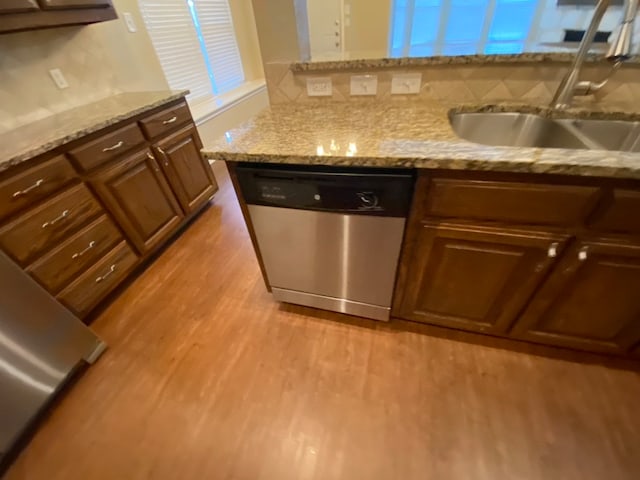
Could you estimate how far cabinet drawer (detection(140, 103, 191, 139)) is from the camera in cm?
169

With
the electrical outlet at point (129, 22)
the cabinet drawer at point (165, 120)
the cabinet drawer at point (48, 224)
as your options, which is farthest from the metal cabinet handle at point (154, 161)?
the electrical outlet at point (129, 22)

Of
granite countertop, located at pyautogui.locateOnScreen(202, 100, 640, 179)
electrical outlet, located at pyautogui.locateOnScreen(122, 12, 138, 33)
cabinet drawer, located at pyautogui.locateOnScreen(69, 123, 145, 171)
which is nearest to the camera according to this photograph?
granite countertop, located at pyautogui.locateOnScreen(202, 100, 640, 179)

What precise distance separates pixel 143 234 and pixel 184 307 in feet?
1.89

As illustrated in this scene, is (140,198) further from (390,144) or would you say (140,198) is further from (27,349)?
(390,144)

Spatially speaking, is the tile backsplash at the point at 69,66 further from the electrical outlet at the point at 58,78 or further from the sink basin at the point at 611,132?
the sink basin at the point at 611,132

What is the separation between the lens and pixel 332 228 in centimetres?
106

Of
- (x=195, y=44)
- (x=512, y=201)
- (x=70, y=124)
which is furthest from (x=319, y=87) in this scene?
(x=195, y=44)

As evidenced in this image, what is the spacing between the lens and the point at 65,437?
1140mm

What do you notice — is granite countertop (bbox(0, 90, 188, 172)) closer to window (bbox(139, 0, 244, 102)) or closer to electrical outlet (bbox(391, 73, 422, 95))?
window (bbox(139, 0, 244, 102))

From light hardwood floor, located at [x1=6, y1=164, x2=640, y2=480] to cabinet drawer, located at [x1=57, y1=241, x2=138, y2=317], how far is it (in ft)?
0.54

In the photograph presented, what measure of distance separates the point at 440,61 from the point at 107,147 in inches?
66.5

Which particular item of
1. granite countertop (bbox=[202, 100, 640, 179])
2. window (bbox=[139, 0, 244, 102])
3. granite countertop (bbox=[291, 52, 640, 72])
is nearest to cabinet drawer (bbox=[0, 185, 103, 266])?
granite countertop (bbox=[202, 100, 640, 179])

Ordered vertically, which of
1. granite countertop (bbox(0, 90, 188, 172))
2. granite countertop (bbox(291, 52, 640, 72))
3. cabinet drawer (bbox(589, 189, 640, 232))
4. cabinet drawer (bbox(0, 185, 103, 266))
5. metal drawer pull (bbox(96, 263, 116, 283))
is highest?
granite countertop (bbox(291, 52, 640, 72))

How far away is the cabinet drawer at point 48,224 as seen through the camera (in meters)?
1.16
